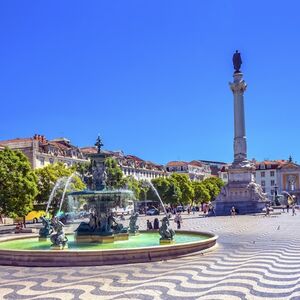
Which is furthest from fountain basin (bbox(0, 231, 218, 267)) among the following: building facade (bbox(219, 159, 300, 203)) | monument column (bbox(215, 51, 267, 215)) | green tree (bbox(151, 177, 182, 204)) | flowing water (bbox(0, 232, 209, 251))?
building facade (bbox(219, 159, 300, 203))

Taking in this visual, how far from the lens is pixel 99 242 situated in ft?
67.3

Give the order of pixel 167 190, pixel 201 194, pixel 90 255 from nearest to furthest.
Answer: pixel 90 255 → pixel 167 190 → pixel 201 194

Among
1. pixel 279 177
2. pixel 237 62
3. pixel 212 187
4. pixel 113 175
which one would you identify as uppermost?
pixel 237 62

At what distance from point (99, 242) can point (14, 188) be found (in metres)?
21.1

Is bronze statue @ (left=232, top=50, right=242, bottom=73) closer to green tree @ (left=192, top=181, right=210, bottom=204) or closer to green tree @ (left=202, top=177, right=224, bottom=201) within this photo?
green tree @ (left=192, top=181, right=210, bottom=204)

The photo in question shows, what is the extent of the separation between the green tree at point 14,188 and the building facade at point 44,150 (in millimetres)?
34199

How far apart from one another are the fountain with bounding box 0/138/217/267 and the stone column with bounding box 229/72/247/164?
4048cm

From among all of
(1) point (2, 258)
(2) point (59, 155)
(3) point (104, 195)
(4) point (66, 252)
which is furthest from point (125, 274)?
(2) point (59, 155)

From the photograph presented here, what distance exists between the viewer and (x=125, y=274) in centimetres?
1331

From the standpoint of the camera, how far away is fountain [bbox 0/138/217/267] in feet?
49.6

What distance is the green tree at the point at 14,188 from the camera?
38906 mm

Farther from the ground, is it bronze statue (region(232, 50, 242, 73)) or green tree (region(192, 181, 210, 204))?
bronze statue (region(232, 50, 242, 73))

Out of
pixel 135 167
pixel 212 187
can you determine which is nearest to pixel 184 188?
pixel 212 187

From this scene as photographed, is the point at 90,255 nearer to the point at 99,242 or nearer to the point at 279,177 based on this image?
the point at 99,242
